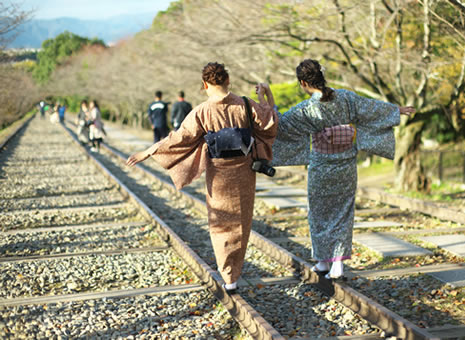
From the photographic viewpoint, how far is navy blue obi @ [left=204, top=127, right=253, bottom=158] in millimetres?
4527

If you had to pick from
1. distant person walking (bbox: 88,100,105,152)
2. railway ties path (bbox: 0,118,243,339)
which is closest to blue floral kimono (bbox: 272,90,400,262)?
railway ties path (bbox: 0,118,243,339)

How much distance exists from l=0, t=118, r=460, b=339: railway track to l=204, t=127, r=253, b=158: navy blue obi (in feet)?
3.77

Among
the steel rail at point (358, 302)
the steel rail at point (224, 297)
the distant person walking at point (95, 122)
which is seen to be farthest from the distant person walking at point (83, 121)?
the steel rail at point (358, 302)

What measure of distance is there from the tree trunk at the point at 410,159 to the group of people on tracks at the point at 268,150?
22.3 ft

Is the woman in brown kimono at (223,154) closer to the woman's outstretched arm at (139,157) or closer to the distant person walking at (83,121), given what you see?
the woman's outstretched arm at (139,157)

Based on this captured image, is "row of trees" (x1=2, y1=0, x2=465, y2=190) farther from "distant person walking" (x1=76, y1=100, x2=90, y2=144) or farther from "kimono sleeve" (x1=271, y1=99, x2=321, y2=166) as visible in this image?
"distant person walking" (x1=76, y1=100, x2=90, y2=144)

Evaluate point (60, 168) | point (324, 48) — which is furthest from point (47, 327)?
point (60, 168)

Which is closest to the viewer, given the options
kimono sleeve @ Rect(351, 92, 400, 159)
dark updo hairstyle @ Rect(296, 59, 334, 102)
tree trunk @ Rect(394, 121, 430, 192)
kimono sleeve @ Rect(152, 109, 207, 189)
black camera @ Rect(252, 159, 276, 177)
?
black camera @ Rect(252, 159, 276, 177)

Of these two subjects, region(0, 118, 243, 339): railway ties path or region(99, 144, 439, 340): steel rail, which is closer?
region(99, 144, 439, 340): steel rail

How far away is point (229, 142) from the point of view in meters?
4.53

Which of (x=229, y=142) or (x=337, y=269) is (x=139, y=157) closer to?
(x=229, y=142)

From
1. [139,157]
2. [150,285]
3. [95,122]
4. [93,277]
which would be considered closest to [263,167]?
[139,157]

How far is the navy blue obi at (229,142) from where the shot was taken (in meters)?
4.53

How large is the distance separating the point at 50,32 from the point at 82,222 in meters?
110
